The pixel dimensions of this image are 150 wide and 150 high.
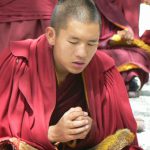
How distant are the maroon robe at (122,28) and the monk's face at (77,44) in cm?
170

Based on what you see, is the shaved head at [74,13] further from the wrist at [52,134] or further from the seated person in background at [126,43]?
the seated person in background at [126,43]

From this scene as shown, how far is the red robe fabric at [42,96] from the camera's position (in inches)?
81.8

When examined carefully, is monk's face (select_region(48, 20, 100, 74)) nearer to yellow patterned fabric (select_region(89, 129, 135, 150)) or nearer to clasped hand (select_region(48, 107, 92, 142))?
clasped hand (select_region(48, 107, 92, 142))

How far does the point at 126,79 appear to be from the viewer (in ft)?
12.4

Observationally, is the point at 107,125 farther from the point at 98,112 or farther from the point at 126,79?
the point at 126,79

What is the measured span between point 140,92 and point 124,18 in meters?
0.74

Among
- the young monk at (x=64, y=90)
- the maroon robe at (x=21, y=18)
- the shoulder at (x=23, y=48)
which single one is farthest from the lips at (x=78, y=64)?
the maroon robe at (x=21, y=18)

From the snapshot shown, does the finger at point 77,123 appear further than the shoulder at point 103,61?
No

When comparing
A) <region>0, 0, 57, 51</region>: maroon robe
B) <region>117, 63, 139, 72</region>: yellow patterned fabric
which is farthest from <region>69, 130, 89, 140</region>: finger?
<region>117, 63, 139, 72</region>: yellow patterned fabric

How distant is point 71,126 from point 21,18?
1.74 meters

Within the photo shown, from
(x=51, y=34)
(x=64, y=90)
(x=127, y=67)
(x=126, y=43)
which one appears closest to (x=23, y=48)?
(x=51, y=34)

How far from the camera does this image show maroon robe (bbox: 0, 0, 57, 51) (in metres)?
3.50

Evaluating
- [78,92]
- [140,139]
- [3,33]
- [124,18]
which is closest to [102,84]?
[78,92]

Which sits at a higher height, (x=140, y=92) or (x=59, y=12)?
(x=59, y=12)
